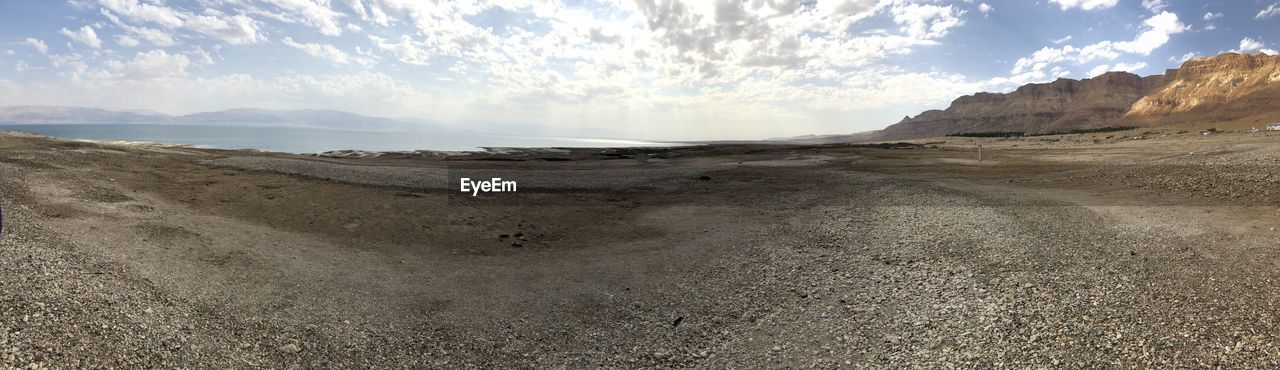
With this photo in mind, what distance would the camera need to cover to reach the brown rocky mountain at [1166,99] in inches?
4663

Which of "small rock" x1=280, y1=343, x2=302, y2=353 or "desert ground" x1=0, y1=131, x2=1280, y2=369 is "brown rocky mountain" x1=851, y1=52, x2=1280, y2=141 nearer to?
"desert ground" x1=0, y1=131, x2=1280, y2=369

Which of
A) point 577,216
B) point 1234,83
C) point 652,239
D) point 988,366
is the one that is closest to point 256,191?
point 577,216

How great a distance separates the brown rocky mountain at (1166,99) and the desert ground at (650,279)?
123m

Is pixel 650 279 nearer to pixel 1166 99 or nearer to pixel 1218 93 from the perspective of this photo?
pixel 1218 93

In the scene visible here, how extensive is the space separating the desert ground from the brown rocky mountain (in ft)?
405

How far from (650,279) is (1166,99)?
194761mm

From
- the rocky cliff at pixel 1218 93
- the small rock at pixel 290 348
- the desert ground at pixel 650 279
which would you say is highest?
the rocky cliff at pixel 1218 93

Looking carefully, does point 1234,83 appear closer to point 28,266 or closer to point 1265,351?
point 1265,351

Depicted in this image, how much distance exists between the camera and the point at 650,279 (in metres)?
12.9

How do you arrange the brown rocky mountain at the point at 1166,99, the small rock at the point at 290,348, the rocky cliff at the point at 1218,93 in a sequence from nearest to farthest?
the small rock at the point at 290,348
the rocky cliff at the point at 1218,93
the brown rocky mountain at the point at 1166,99

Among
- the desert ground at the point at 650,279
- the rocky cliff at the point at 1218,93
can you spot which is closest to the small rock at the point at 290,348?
the desert ground at the point at 650,279

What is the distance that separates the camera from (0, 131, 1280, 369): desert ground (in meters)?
8.12

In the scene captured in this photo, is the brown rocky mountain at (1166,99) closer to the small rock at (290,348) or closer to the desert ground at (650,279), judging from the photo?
the desert ground at (650,279)

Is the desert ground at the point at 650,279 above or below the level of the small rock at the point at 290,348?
above
